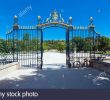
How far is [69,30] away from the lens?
798 inches

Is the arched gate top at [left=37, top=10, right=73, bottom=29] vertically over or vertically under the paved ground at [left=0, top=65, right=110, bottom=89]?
over

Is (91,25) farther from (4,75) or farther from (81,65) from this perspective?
(4,75)

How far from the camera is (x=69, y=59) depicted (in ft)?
67.4

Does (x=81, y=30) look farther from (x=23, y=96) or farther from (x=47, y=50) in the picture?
(x=47, y=50)

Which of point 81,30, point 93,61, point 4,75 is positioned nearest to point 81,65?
point 93,61

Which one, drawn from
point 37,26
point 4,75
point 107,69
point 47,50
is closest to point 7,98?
point 4,75

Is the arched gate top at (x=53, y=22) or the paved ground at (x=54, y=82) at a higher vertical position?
the arched gate top at (x=53, y=22)

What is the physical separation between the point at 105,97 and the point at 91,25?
42.9ft

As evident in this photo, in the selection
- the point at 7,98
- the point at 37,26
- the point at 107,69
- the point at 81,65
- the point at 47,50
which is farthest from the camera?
the point at 47,50

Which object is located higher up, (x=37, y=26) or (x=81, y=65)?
(x=37, y=26)

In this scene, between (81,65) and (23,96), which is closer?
(23,96)

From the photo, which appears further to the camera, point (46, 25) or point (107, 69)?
point (46, 25)

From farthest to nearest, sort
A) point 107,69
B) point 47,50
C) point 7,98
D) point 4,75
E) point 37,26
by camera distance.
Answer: point 47,50, point 37,26, point 107,69, point 4,75, point 7,98

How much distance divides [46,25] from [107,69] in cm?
563
